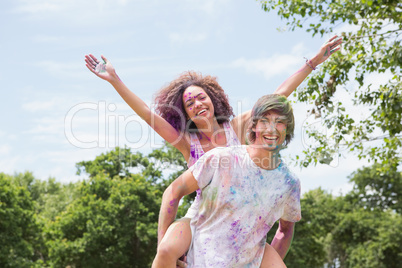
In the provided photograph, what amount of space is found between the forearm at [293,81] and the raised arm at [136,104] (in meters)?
0.97

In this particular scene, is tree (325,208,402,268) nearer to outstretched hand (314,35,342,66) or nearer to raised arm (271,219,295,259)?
outstretched hand (314,35,342,66)

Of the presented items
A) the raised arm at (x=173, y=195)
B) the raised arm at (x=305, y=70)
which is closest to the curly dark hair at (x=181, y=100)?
the raised arm at (x=305, y=70)

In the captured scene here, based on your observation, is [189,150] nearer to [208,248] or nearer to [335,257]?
[208,248]

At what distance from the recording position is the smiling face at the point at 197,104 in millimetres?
3920

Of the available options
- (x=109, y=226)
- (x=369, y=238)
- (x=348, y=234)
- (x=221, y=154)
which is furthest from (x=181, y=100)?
(x=348, y=234)

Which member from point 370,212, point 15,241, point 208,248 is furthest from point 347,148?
point 370,212

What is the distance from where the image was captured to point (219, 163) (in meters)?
3.32

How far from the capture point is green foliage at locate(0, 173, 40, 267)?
23281 mm

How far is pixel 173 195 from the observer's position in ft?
11.0

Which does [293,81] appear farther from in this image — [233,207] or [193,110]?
[233,207]

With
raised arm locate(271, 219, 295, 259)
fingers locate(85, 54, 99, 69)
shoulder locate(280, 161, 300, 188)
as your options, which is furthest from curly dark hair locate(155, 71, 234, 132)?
raised arm locate(271, 219, 295, 259)

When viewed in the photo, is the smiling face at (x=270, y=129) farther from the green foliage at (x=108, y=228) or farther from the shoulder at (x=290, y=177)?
the green foliage at (x=108, y=228)

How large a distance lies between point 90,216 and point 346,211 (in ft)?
72.7

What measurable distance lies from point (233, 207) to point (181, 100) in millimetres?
1246
